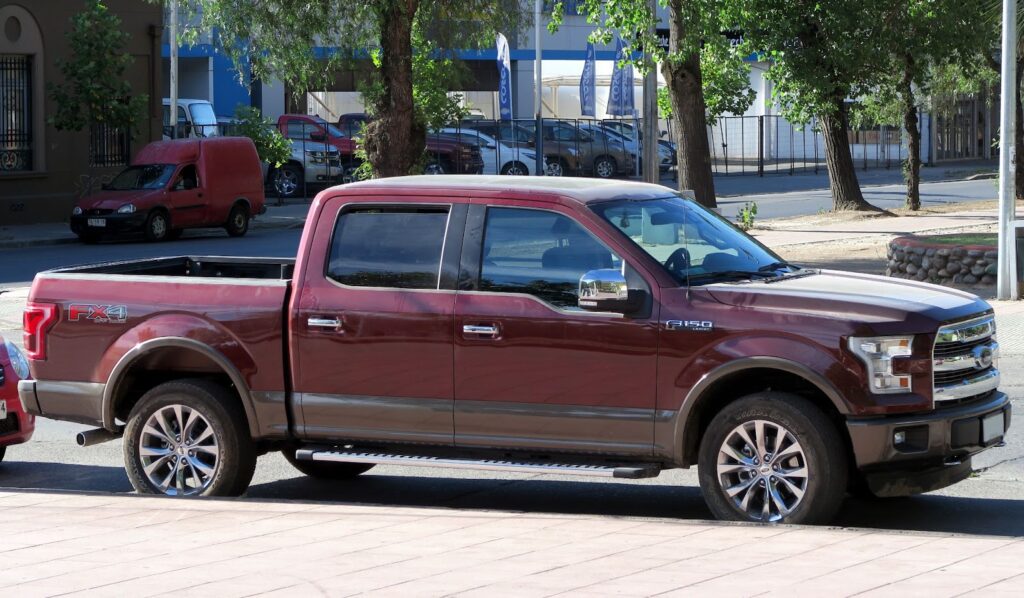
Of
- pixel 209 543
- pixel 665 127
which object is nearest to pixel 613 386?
pixel 209 543

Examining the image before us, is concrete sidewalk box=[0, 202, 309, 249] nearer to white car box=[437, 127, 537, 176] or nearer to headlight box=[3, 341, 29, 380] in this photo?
white car box=[437, 127, 537, 176]

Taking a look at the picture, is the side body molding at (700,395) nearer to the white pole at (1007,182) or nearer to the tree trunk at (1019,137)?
the white pole at (1007,182)

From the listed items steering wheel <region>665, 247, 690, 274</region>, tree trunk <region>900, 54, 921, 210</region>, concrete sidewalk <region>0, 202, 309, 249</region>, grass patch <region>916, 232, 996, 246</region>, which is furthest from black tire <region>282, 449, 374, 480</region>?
tree trunk <region>900, 54, 921, 210</region>

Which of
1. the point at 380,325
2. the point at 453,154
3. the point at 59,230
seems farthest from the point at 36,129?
the point at 380,325

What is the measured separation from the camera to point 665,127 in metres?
57.8

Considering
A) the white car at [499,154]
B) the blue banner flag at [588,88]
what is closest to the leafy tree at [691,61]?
the white car at [499,154]

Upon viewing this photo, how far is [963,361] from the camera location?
732 centimetres

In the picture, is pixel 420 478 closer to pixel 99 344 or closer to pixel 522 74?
pixel 99 344

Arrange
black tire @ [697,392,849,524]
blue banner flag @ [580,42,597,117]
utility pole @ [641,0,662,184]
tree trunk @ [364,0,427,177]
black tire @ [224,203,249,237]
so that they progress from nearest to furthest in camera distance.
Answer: black tire @ [697,392,849,524] → utility pole @ [641,0,662,184] → tree trunk @ [364,0,427,177] → black tire @ [224,203,249,237] → blue banner flag @ [580,42,597,117]

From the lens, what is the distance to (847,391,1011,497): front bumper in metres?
7.01

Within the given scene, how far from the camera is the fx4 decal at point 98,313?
841 centimetres

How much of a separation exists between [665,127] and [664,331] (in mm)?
51102

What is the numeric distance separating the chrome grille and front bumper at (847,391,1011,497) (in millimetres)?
88

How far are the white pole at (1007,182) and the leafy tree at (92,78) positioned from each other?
19.9 metres
